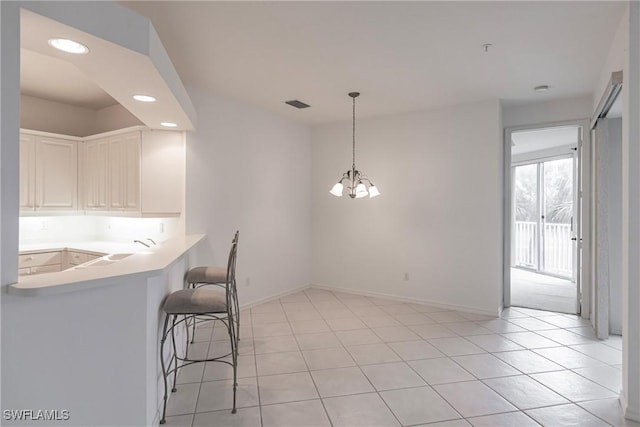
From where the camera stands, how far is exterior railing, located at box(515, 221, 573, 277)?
7.24 metres

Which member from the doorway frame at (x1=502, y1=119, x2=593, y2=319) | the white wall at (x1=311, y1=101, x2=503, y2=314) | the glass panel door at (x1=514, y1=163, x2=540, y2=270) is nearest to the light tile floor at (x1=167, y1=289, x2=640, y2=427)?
the doorway frame at (x1=502, y1=119, x2=593, y2=319)

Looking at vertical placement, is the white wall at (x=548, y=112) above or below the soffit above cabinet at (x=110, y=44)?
above

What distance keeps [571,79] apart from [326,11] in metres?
3.03

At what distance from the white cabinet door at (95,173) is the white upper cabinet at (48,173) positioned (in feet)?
0.36

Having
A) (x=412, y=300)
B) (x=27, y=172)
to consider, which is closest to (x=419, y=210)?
(x=412, y=300)

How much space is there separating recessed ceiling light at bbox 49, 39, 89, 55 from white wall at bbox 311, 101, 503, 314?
4.04m

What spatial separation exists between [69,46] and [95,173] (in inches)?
115

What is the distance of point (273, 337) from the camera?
12.2 ft

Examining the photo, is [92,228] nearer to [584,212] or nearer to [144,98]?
[144,98]

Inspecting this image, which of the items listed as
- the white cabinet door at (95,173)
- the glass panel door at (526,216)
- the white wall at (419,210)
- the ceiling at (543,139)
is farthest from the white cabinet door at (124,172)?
the glass panel door at (526,216)

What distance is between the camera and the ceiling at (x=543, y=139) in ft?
19.4

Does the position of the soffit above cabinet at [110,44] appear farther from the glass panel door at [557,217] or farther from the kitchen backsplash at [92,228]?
the glass panel door at [557,217]

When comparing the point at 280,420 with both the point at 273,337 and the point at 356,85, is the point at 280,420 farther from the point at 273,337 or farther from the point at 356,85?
the point at 356,85

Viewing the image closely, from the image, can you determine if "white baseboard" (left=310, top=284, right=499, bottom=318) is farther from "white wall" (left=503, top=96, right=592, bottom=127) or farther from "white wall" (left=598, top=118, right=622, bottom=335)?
"white wall" (left=503, top=96, right=592, bottom=127)
